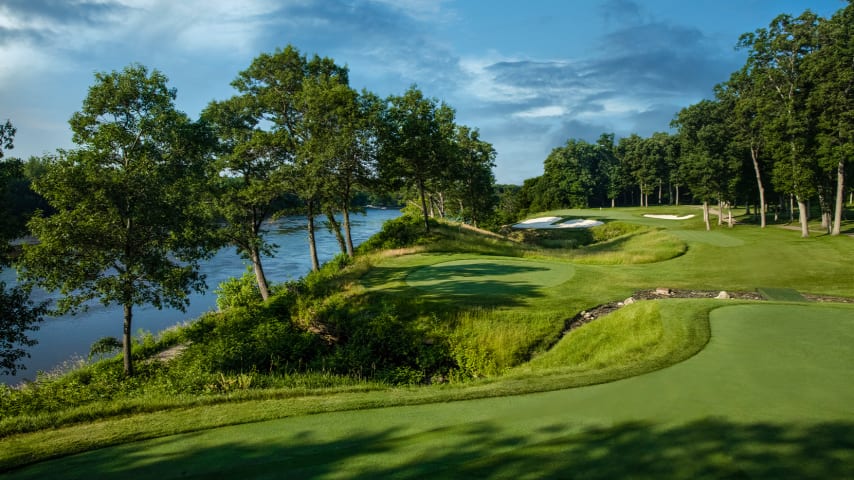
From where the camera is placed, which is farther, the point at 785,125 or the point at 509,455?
the point at 785,125

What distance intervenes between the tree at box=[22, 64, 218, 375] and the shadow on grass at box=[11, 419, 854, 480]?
977 cm

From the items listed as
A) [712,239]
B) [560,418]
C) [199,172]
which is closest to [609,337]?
[560,418]

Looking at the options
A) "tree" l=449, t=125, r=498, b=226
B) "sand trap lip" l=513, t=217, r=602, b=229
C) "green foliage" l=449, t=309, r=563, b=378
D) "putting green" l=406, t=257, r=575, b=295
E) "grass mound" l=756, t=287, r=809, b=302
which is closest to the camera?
"green foliage" l=449, t=309, r=563, b=378

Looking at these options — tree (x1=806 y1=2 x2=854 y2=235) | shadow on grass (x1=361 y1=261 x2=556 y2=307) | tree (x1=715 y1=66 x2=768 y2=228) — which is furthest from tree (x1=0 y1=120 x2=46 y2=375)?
tree (x1=715 y1=66 x2=768 y2=228)

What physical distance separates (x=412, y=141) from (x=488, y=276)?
13178 millimetres

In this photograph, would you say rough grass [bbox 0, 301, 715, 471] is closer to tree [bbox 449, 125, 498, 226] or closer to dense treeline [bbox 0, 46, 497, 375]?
dense treeline [bbox 0, 46, 497, 375]

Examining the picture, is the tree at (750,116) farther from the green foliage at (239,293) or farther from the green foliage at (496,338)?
the green foliage at (239,293)

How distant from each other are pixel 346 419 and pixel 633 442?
3525 millimetres

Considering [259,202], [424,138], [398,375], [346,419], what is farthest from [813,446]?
[424,138]

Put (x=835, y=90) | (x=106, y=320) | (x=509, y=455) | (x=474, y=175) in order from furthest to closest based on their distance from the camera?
(x=474, y=175), (x=835, y=90), (x=106, y=320), (x=509, y=455)

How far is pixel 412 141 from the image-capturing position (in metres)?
29.3

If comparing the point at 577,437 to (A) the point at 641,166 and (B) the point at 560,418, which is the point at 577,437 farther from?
(A) the point at 641,166

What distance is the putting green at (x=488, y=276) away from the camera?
55.8ft

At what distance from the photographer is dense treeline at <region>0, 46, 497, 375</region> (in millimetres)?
13461
